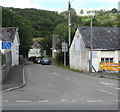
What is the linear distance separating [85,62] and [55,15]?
78.2 meters

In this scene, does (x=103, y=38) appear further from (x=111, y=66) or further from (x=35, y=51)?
(x=35, y=51)

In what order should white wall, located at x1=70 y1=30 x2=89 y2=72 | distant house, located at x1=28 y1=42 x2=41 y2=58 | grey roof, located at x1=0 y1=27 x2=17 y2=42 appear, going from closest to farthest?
1. white wall, located at x1=70 y1=30 x2=89 y2=72
2. grey roof, located at x1=0 y1=27 x2=17 y2=42
3. distant house, located at x1=28 y1=42 x2=41 y2=58

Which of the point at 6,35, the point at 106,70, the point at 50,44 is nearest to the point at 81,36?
the point at 106,70

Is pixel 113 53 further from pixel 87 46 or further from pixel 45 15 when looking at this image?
pixel 45 15

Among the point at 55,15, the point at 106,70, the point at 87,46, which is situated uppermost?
the point at 55,15

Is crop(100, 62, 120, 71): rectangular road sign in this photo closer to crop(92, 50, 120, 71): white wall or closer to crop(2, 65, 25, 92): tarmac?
crop(92, 50, 120, 71): white wall

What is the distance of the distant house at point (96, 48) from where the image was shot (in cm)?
3256

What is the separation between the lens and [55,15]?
109062 mm

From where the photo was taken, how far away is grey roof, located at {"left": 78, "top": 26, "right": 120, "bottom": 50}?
33.5m

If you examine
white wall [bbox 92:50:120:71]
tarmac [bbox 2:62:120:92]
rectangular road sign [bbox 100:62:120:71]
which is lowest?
tarmac [bbox 2:62:120:92]

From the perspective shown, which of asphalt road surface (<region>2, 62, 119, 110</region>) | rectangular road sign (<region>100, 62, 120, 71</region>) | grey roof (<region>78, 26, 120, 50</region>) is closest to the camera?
asphalt road surface (<region>2, 62, 119, 110</region>)

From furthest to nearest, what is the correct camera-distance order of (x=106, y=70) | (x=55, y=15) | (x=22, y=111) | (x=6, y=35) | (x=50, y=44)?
(x=55, y=15), (x=50, y=44), (x=6, y=35), (x=106, y=70), (x=22, y=111)

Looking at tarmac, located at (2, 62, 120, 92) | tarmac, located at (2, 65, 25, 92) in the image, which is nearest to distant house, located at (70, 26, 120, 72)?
tarmac, located at (2, 62, 120, 92)

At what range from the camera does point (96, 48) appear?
1288 inches
